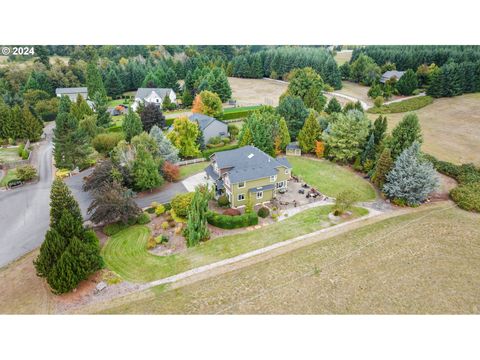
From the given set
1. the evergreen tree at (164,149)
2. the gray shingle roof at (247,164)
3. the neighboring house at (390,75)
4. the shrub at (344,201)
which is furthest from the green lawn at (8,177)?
the neighboring house at (390,75)

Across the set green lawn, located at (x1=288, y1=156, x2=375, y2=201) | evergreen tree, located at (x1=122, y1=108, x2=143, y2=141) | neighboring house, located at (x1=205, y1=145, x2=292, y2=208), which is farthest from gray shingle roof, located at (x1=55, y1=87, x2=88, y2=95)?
green lawn, located at (x1=288, y1=156, x2=375, y2=201)

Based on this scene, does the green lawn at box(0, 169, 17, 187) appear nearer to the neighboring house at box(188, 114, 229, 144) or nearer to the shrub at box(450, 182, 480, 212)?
the neighboring house at box(188, 114, 229, 144)

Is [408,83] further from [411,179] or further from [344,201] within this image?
[344,201]

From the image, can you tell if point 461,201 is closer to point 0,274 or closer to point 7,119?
point 0,274

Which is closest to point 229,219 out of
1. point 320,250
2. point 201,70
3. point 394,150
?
point 320,250

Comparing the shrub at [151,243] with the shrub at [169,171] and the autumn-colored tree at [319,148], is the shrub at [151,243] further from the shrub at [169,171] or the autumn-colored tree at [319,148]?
the autumn-colored tree at [319,148]

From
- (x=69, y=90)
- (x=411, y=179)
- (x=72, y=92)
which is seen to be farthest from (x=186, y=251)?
(x=69, y=90)

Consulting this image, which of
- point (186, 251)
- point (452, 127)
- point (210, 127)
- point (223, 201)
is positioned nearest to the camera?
point (186, 251)
